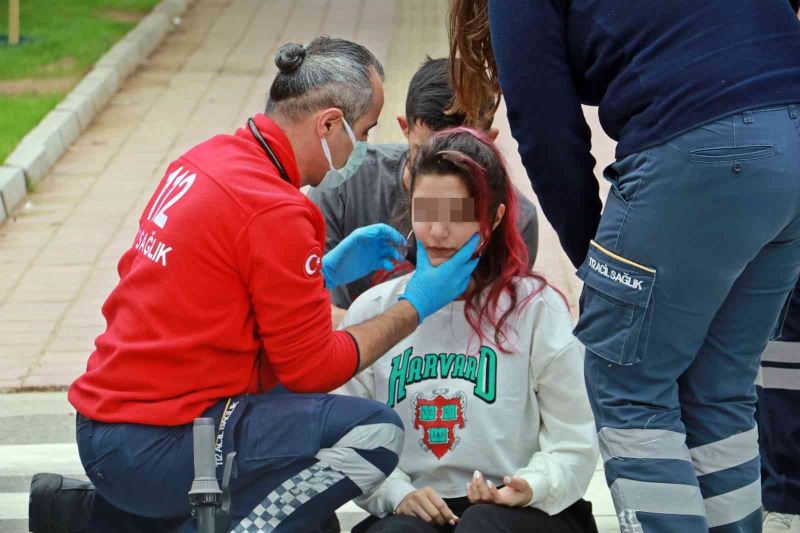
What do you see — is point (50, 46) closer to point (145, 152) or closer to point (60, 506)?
point (145, 152)

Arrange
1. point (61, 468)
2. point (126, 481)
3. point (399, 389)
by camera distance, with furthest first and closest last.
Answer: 1. point (61, 468)
2. point (399, 389)
3. point (126, 481)

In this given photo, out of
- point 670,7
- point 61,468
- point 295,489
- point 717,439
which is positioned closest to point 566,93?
point 670,7

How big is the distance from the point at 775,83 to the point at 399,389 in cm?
116

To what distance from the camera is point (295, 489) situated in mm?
2672

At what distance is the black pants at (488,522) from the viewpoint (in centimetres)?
262

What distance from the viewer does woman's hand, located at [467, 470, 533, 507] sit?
2.64 meters

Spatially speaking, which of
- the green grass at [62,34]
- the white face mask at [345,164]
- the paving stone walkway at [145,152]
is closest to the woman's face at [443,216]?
the white face mask at [345,164]

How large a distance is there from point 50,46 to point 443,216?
6.86 meters

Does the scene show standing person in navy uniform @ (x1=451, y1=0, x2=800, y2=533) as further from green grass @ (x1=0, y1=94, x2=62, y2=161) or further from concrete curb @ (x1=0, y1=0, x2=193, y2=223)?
green grass @ (x1=0, y1=94, x2=62, y2=161)

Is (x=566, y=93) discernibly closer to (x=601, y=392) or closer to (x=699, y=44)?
(x=699, y=44)

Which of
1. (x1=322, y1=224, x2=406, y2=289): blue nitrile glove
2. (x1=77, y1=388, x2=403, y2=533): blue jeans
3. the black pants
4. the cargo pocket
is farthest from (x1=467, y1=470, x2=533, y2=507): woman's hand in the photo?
(x1=322, y1=224, x2=406, y2=289): blue nitrile glove

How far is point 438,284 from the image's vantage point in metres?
2.75

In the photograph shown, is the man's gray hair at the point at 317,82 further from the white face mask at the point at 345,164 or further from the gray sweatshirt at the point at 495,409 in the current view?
the gray sweatshirt at the point at 495,409

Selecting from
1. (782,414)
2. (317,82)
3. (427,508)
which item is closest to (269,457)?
(427,508)
